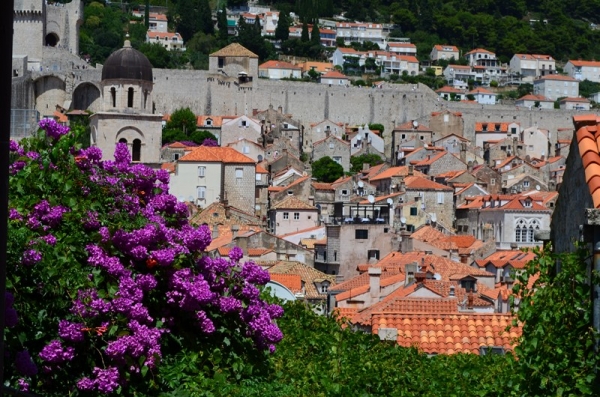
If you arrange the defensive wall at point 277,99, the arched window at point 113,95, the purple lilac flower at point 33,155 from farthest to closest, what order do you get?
the defensive wall at point 277,99 < the arched window at point 113,95 < the purple lilac flower at point 33,155

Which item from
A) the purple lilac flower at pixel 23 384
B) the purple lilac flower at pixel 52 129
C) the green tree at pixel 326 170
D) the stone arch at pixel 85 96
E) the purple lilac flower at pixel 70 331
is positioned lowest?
the green tree at pixel 326 170

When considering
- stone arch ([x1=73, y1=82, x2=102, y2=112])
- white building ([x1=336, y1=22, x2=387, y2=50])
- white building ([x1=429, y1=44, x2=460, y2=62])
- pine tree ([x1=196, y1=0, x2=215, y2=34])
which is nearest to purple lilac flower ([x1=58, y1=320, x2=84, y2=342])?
stone arch ([x1=73, y1=82, x2=102, y2=112])

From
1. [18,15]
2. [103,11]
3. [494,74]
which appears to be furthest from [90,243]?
[494,74]

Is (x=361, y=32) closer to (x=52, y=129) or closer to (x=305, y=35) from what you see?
(x=305, y=35)

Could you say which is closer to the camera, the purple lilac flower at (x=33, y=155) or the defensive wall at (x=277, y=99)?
the purple lilac flower at (x=33, y=155)

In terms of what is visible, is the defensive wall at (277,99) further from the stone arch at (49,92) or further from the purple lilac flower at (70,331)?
the purple lilac flower at (70,331)

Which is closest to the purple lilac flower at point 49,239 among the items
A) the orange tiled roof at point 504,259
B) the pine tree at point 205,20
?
the orange tiled roof at point 504,259

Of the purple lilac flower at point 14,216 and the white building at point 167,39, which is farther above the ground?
the white building at point 167,39

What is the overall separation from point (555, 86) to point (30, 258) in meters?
131

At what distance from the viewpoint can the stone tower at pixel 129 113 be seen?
128ft

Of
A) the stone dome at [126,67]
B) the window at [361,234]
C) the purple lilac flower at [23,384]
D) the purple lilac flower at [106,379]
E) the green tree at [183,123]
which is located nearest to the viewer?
the purple lilac flower at [23,384]

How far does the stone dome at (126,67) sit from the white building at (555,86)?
330 ft

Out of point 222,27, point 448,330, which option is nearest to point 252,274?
point 448,330

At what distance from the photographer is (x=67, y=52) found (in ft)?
287
